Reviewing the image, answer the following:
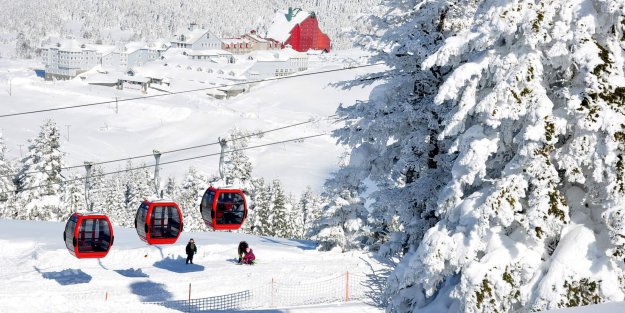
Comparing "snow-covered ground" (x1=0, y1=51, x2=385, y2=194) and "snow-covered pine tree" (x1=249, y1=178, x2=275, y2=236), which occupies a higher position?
"snow-covered ground" (x1=0, y1=51, x2=385, y2=194)

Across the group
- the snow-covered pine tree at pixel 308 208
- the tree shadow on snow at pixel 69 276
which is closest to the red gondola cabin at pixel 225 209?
the tree shadow on snow at pixel 69 276

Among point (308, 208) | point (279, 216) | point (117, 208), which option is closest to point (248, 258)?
point (279, 216)

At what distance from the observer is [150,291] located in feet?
87.1

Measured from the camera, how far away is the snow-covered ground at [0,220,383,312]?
2270 cm

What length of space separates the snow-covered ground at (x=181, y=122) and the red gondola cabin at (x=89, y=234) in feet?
274

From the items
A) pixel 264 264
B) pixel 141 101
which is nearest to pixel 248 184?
pixel 264 264

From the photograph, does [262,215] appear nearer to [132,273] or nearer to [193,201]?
[193,201]

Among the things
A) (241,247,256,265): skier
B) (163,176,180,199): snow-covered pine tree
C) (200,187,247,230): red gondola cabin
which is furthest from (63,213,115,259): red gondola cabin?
(163,176,180,199): snow-covered pine tree

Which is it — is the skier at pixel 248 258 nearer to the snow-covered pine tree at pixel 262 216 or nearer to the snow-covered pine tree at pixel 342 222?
the snow-covered pine tree at pixel 342 222

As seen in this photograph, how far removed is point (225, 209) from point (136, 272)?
598 centimetres

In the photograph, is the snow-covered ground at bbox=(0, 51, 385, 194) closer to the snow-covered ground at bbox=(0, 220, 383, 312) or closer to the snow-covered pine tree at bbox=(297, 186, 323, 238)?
the snow-covered pine tree at bbox=(297, 186, 323, 238)

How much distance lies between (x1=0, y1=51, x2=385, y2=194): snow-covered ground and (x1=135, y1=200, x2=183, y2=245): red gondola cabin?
83.4 metres

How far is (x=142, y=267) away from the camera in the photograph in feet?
104

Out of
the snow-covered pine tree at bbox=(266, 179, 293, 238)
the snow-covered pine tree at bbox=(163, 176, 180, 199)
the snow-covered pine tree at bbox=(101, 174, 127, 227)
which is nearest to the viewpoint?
the snow-covered pine tree at bbox=(266, 179, 293, 238)
